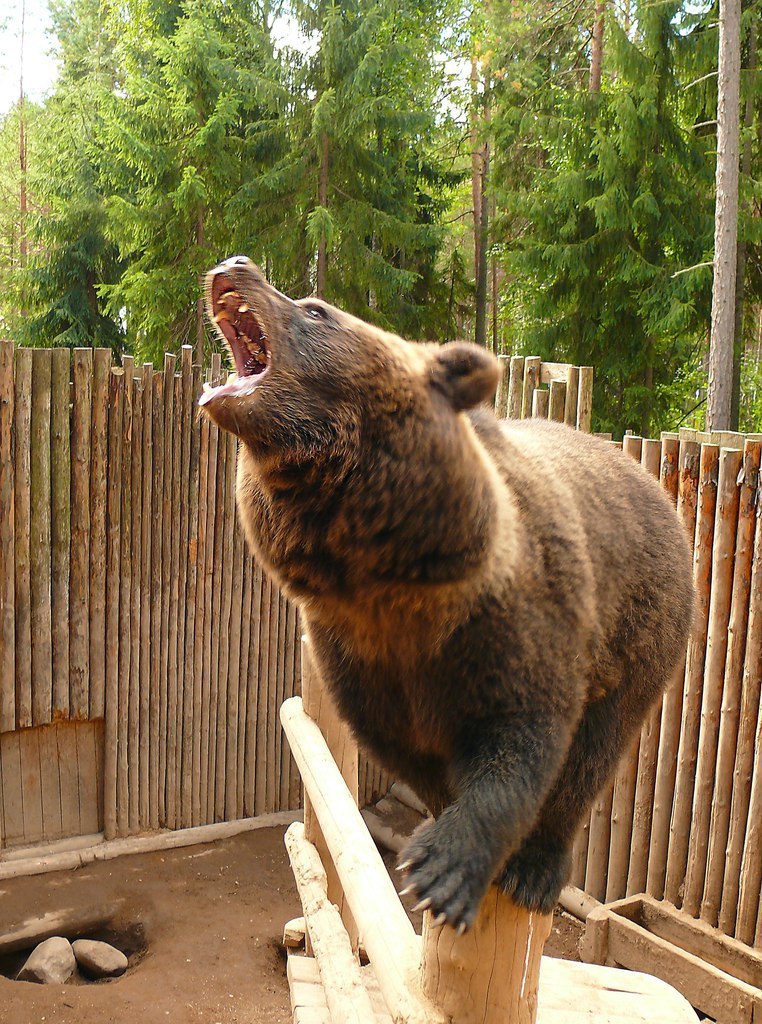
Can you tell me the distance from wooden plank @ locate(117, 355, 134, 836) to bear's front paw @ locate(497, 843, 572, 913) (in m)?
5.22

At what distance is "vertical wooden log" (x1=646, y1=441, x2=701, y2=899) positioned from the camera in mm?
4844

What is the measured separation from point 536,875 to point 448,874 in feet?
1.27

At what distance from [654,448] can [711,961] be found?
2.59m

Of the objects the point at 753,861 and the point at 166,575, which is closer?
the point at 753,861

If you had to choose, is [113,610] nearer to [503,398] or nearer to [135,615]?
[135,615]

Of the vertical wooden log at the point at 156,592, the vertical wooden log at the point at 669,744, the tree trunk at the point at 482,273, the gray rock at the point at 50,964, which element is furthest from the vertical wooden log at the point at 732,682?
the tree trunk at the point at 482,273

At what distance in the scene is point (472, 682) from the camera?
6.17 feet

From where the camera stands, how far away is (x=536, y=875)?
6.59 feet

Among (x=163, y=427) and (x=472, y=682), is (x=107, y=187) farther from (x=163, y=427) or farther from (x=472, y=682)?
(x=472, y=682)

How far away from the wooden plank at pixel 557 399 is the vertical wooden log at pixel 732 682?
1284 millimetres

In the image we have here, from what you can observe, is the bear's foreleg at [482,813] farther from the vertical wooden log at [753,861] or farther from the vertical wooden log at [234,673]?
the vertical wooden log at [234,673]

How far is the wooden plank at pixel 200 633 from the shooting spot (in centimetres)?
707

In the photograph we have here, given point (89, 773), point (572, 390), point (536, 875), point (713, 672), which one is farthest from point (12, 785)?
point (536, 875)

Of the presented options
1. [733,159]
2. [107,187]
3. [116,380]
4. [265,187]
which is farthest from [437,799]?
[107,187]
